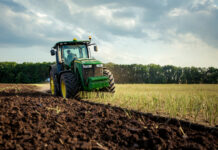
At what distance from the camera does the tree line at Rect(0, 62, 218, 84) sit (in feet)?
61.7

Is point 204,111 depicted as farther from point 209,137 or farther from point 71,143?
point 71,143

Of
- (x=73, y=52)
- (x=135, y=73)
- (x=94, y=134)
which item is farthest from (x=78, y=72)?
(x=135, y=73)

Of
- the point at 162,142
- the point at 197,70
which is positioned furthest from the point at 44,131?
the point at 197,70

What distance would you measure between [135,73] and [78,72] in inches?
582

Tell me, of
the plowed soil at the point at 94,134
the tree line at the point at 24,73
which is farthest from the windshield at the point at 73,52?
the tree line at the point at 24,73

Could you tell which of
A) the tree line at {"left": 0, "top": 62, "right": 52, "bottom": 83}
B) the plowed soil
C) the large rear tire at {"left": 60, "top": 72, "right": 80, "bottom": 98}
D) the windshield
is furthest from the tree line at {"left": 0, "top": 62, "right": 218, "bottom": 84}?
the plowed soil

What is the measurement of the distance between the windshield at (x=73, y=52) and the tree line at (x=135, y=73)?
42.9ft

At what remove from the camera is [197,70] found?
62.8 feet

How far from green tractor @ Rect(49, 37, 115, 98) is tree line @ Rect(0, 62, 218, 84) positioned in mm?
13200

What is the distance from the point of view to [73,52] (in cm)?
777

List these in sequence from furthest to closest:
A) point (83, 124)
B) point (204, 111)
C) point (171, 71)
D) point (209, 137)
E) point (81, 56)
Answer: point (171, 71), point (81, 56), point (204, 111), point (83, 124), point (209, 137)

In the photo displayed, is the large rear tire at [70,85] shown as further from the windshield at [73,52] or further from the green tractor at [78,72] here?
the windshield at [73,52]

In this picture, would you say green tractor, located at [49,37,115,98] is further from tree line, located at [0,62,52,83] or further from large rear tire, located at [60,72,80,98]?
tree line, located at [0,62,52,83]

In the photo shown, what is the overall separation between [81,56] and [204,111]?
5.17 m
